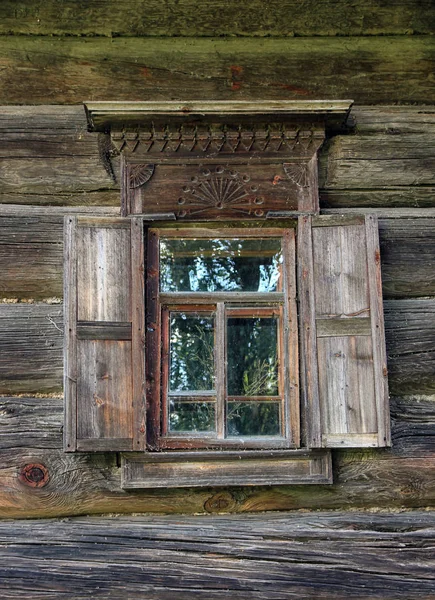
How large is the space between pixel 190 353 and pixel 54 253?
731mm

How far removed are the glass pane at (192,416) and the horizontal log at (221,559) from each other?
373 mm

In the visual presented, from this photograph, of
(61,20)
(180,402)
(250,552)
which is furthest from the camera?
(61,20)

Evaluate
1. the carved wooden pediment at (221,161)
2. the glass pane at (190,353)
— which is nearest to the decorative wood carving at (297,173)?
the carved wooden pediment at (221,161)

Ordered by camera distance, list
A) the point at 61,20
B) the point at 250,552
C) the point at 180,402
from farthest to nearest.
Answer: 1. the point at 61,20
2. the point at 180,402
3. the point at 250,552

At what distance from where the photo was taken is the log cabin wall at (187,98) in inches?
125

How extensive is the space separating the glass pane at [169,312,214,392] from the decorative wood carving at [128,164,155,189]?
0.58 m

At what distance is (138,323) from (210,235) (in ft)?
1.66

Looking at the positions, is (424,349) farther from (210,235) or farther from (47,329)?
(47,329)

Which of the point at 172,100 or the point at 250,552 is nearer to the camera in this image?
the point at 250,552

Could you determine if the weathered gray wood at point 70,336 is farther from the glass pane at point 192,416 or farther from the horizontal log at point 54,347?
the glass pane at point 192,416

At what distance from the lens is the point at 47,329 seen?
Result: 10.7ft

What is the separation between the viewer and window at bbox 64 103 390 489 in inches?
122

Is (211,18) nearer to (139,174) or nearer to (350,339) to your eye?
(139,174)

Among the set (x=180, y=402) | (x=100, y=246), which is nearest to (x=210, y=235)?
(x=100, y=246)
